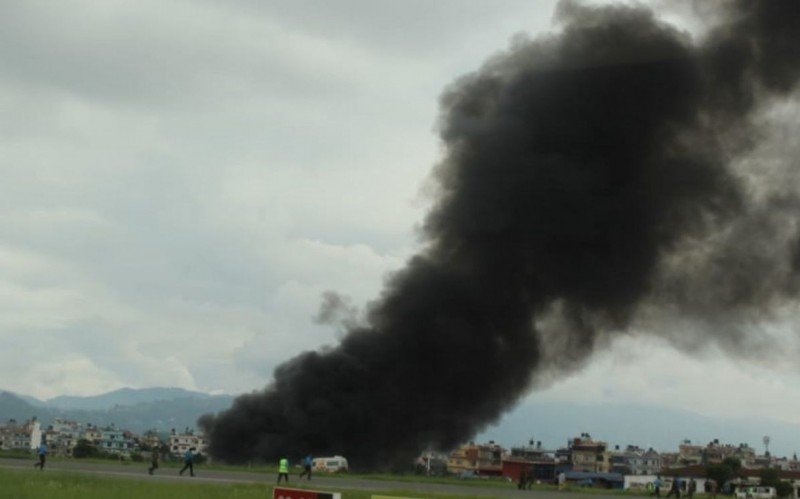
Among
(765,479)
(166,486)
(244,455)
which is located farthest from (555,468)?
(166,486)

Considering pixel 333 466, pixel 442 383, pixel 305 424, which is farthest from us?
pixel 442 383

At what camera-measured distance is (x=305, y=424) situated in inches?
3108

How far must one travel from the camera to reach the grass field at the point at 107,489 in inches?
1254

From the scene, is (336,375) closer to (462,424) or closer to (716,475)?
(462,424)

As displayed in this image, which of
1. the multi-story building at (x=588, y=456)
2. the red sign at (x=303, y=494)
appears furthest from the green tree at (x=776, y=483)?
the red sign at (x=303, y=494)

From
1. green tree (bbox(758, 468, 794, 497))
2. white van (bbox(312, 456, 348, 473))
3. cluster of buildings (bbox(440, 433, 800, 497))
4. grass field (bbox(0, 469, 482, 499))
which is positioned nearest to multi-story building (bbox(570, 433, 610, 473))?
cluster of buildings (bbox(440, 433, 800, 497))

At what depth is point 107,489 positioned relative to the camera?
34.8 m

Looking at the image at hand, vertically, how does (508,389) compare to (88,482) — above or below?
above

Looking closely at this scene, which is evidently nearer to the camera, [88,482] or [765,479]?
[88,482]

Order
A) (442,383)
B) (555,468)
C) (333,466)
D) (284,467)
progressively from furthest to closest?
(555,468) → (442,383) → (333,466) → (284,467)

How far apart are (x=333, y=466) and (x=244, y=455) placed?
14038 millimetres

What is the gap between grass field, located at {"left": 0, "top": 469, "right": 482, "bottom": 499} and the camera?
3186 centimetres

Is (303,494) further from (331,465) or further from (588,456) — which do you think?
(588,456)

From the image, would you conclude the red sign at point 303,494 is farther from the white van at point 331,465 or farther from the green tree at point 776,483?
the green tree at point 776,483
